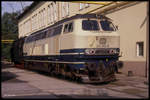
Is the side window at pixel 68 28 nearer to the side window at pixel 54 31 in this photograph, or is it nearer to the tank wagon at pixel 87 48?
the tank wagon at pixel 87 48

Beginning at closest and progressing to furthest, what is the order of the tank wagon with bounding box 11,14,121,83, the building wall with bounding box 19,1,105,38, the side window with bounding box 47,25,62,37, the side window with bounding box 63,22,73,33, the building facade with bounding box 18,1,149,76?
the tank wagon with bounding box 11,14,121,83, the side window with bounding box 63,22,73,33, the side window with bounding box 47,25,62,37, the building facade with bounding box 18,1,149,76, the building wall with bounding box 19,1,105,38

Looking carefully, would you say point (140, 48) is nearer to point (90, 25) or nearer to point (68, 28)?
point (90, 25)

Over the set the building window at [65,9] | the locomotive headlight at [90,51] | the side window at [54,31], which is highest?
the building window at [65,9]

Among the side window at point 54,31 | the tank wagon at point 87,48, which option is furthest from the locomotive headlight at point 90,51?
the side window at point 54,31

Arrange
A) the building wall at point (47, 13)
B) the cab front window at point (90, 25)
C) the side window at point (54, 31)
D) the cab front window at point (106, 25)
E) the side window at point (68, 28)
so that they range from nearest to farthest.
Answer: the cab front window at point (90, 25)
the side window at point (68, 28)
the cab front window at point (106, 25)
the side window at point (54, 31)
the building wall at point (47, 13)

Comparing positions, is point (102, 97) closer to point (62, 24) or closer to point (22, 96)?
point (22, 96)

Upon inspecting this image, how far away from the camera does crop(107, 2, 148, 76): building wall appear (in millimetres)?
16016

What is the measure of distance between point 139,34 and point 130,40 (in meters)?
1.06

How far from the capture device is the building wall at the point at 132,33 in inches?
631

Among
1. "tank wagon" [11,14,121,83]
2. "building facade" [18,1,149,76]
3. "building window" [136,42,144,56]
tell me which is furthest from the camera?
"building window" [136,42,144,56]

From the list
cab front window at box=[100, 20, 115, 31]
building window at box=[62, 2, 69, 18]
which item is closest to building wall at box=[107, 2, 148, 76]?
cab front window at box=[100, 20, 115, 31]

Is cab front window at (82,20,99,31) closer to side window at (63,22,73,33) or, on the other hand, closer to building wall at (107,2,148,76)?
side window at (63,22,73,33)

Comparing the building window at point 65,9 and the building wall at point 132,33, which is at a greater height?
the building window at point 65,9

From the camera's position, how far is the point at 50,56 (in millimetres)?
16188
